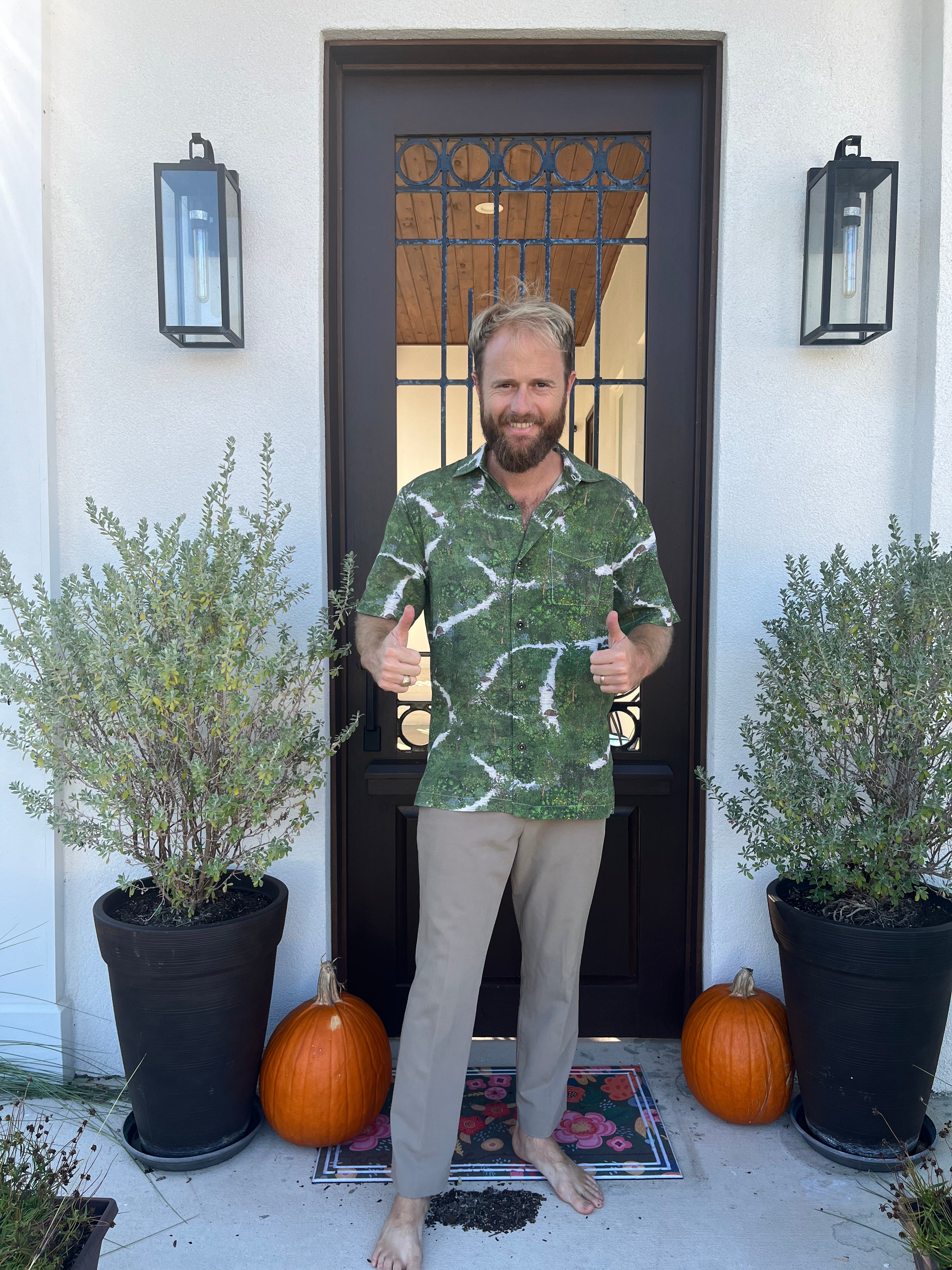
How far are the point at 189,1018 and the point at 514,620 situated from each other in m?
1.17

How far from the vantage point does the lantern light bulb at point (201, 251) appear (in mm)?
2297

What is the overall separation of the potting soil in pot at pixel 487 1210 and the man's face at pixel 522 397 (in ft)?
5.31

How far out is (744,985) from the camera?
238 cm

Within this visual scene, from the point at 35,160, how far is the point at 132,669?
4.55 ft

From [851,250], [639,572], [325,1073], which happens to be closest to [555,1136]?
[325,1073]

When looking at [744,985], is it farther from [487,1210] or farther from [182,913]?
[182,913]

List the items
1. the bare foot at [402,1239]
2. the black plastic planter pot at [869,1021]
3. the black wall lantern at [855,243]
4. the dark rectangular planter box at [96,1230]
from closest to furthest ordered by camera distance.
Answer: the dark rectangular planter box at [96,1230]
the bare foot at [402,1239]
the black plastic planter pot at [869,1021]
the black wall lantern at [855,243]

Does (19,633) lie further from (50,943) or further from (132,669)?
(50,943)

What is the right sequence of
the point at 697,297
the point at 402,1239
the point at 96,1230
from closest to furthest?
the point at 96,1230, the point at 402,1239, the point at 697,297

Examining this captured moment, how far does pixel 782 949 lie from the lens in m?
2.25

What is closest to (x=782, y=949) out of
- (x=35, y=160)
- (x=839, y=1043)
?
(x=839, y=1043)

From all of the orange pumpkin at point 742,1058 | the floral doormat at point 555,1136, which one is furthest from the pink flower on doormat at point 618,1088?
the orange pumpkin at point 742,1058

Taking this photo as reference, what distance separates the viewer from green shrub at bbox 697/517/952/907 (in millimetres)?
2078

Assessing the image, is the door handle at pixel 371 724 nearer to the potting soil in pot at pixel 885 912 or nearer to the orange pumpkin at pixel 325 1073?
the orange pumpkin at pixel 325 1073
